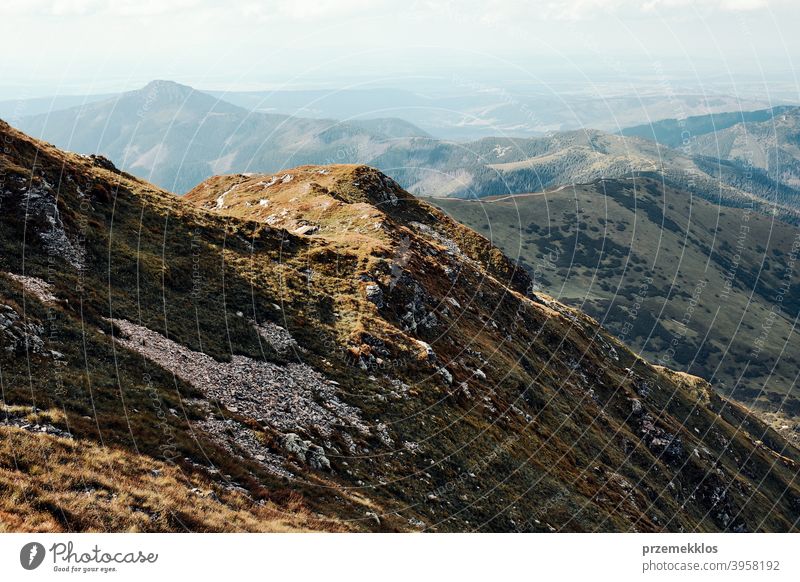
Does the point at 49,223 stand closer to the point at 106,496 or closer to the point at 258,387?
the point at 258,387

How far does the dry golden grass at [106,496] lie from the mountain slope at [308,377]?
0.47 ft

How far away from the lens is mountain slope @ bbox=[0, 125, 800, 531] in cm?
2847

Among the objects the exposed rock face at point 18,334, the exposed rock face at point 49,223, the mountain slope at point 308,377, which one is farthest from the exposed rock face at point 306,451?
the exposed rock face at point 49,223

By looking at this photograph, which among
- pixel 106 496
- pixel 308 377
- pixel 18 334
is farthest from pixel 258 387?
pixel 106 496

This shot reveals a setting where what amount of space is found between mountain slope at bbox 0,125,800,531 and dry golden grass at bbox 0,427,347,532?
0.47 feet

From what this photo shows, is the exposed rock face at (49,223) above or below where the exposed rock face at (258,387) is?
above

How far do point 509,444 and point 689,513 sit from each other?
146 ft

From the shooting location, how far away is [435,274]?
7700 centimetres

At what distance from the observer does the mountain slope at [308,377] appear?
93.4 feet

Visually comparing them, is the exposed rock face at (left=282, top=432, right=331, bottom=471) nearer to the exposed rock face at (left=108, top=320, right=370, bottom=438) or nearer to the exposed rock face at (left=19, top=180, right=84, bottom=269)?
the exposed rock face at (left=108, top=320, right=370, bottom=438)

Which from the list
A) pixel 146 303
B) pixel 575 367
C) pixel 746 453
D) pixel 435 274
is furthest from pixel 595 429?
pixel 746 453

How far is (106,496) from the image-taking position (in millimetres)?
20953

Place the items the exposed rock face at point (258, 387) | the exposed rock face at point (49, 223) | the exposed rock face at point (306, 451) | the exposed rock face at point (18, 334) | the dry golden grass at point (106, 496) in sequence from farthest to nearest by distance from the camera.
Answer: the exposed rock face at point (49, 223) < the exposed rock face at point (258, 387) < the exposed rock face at point (306, 451) < the exposed rock face at point (18, 334) < the dry golden grass at point (106, 496)

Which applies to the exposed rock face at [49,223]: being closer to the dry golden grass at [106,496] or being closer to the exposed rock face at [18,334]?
the exposed rock face at [18,334]
